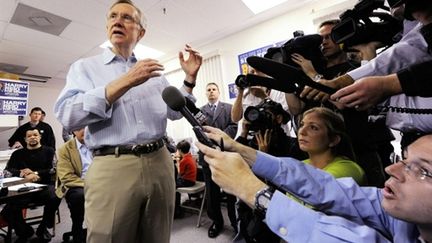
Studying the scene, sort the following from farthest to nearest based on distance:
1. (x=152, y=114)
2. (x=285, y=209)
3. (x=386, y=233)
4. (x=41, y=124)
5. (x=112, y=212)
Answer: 1. (x=41, y=124)
2. (x=152, y=114)
3. (x=112, y=212)
4. (x=386, y=233)
5. (x=285, y=209)

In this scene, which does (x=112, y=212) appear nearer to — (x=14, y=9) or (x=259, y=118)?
(x=259, y=118)

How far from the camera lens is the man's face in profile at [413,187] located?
0.51 m

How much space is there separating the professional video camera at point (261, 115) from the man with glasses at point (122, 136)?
1.65 feet

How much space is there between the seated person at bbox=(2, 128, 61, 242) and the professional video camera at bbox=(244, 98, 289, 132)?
221 centimetres

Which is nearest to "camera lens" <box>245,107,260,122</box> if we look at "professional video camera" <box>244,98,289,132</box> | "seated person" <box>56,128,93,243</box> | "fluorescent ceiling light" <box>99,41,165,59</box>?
"professional video camera" <box>244,98,289,132</box>

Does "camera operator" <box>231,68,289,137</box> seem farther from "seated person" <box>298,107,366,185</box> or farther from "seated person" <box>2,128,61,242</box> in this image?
"seated person" <box>2,128,61,242</box>

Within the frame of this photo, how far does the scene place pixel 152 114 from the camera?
1.17m

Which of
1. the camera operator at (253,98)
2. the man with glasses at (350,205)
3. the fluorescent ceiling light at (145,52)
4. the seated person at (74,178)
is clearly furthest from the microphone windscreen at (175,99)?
the fluorescent ceiling light at (145,52)

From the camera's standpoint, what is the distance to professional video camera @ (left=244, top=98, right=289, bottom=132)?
4.66 feet

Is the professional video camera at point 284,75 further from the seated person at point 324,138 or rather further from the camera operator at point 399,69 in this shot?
the seated person at point 324,138

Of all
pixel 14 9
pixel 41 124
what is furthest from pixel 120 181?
pixel 41 124

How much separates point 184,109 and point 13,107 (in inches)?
218

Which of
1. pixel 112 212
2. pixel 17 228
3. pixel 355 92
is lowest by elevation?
pixel 17 228

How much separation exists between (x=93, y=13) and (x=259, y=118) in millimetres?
3043
